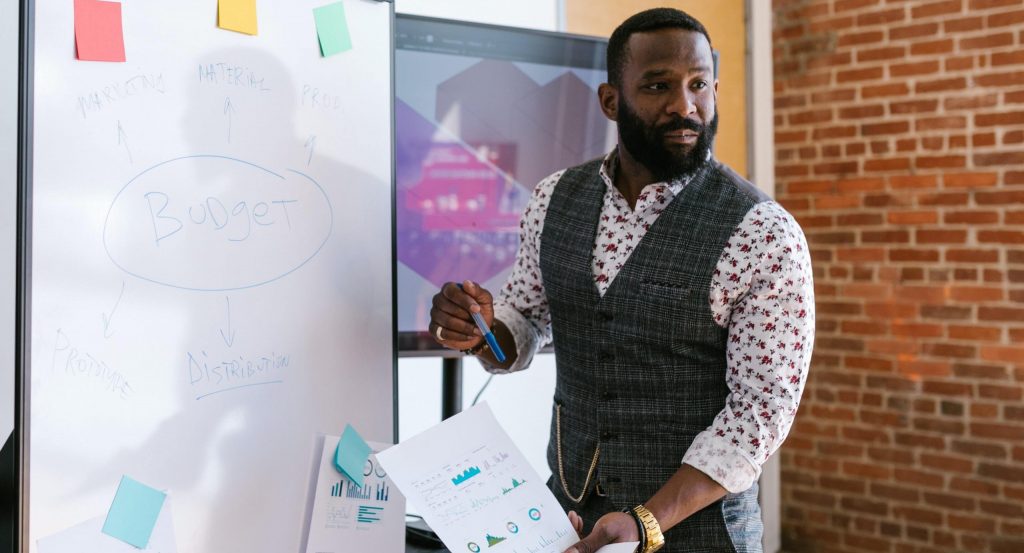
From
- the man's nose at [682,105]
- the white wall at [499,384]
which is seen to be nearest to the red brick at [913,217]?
the white wall at [499,384]

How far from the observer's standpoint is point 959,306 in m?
3.11

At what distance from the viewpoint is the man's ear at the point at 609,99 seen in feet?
4.95

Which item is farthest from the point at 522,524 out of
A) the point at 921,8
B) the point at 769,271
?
the point at 921,8

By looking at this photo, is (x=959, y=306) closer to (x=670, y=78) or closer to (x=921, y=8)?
(x=921, y=8)

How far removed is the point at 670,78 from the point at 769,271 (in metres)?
0.34

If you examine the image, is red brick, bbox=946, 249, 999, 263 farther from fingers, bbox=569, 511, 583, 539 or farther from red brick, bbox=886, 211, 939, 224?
fingers, bbox=569, 511, 583, 539

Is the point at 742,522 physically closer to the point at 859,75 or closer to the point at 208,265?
the point at 208,265

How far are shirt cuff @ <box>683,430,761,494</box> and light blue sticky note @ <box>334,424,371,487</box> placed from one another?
0.51 m

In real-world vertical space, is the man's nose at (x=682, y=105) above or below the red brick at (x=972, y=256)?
above

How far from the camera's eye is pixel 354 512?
1.40m

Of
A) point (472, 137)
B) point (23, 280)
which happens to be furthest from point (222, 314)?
point (472, 137)

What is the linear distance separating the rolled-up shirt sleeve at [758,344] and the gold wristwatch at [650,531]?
0.34 feet

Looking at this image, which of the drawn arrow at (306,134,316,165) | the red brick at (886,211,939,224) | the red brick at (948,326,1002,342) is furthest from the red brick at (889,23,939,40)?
the drawn arrow at (306,134,316,165)

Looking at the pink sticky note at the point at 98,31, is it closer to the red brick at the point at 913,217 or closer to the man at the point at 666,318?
the man at the point at 666,318
